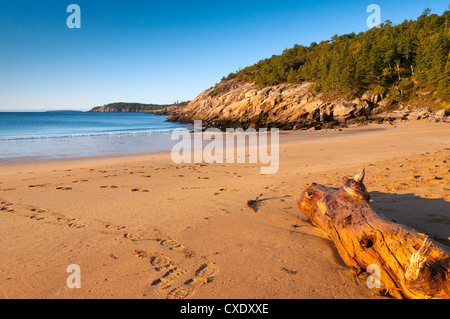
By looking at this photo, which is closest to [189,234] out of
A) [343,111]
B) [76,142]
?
[76,142]

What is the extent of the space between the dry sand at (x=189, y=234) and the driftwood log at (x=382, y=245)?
246 mm

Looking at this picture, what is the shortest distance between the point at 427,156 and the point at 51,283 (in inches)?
460

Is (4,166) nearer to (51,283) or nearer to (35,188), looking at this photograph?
(35,188)

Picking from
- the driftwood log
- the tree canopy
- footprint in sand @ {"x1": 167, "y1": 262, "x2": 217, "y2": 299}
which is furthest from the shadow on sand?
the tree canopy

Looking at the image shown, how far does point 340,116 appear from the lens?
38.7m

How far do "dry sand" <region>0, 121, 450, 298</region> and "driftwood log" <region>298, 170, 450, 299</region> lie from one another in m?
0.25

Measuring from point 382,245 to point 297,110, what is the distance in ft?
149

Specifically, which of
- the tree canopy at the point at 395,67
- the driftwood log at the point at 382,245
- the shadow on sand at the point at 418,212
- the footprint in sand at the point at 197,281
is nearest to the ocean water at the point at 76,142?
the footprint in sand at the point at 197,281

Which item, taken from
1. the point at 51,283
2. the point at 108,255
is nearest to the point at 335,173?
the point at 108,255

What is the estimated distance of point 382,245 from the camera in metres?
2.62

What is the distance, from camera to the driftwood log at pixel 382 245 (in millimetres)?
2145

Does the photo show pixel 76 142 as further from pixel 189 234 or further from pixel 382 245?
pixel 382 245

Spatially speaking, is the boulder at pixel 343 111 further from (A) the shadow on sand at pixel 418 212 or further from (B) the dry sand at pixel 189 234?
(A) the shadow on sand at pixel 418 212

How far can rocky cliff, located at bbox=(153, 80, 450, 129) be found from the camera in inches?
1361
